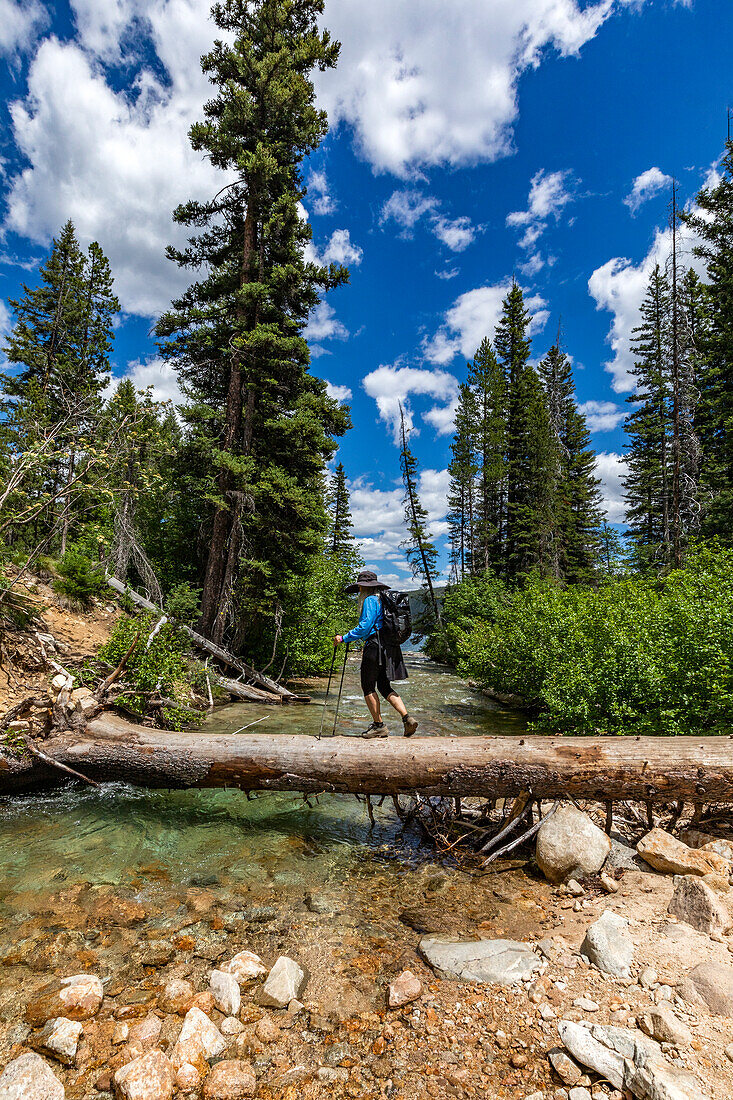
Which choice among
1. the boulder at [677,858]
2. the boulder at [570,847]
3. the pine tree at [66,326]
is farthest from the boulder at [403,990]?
the pine tree at [66,326]

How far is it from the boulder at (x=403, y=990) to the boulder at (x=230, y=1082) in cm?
99

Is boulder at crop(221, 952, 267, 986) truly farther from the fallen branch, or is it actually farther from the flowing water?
the fallen branch

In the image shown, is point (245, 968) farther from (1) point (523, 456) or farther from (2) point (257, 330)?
(1) point (523, 456)

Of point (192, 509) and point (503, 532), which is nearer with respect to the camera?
point (192, 509)

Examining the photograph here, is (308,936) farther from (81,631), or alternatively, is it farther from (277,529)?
(277,529)

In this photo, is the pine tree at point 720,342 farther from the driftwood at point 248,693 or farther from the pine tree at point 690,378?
the driftwood at point 248,693

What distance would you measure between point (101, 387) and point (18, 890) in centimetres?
3027

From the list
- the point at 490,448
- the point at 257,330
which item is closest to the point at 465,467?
the point at 490,448

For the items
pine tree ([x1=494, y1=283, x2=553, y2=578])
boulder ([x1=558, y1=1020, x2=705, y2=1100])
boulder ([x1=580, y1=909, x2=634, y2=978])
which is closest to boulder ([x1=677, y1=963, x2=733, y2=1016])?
boulder ([x1=580, y1=909, x2=634, y2=978])

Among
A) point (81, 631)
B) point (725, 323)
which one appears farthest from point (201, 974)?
point (725, 323)

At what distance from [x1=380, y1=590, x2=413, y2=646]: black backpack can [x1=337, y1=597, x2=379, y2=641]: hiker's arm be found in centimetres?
15

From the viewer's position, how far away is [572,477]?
45.1 metres

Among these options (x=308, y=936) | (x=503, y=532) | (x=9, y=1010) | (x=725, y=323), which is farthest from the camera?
(x=503, y=532)

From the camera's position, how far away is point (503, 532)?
121 ft
